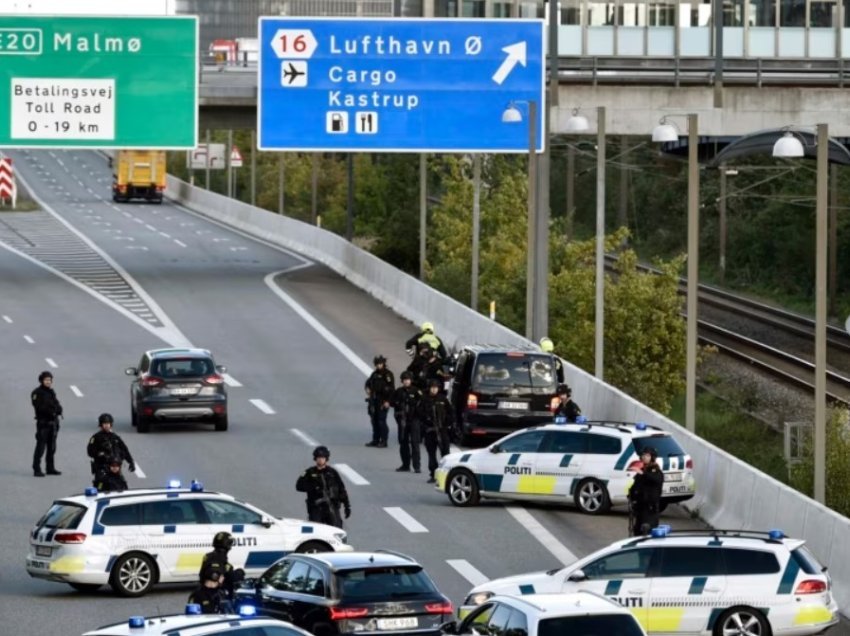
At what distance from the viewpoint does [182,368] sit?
3769cm

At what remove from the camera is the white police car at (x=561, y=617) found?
16.4m

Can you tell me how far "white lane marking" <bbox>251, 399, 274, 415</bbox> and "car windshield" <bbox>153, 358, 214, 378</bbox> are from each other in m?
3.04

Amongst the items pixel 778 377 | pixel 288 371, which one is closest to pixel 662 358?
pixel 778 377

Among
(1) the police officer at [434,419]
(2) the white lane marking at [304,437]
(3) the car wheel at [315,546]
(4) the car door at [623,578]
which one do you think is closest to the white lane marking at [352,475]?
(1) the police officer at [434,419]

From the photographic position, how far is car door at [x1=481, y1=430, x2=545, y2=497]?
97.7 ft

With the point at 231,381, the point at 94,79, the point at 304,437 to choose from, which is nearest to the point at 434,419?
the point at 304,437

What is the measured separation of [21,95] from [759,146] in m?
20.0

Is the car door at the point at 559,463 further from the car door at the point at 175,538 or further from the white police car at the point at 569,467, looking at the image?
the car door at the point at 175,538

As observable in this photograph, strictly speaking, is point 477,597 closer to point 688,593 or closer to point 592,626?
point 688,593

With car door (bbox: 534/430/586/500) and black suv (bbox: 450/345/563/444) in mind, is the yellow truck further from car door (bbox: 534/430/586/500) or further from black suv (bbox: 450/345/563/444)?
car door (bbox: 534/430/586/500)

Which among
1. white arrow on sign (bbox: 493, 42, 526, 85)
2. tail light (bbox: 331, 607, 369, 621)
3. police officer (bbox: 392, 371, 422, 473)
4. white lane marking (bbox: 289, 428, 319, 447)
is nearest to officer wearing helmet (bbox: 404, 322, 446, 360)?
white lane marking (bbox: 289, 428, 319, 447)

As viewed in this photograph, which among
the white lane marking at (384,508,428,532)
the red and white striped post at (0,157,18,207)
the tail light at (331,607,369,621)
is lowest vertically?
the white lane marking at (384,508,428,532)

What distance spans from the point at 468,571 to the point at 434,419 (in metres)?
7.87

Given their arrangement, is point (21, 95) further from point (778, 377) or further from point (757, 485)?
point (757, 485)
